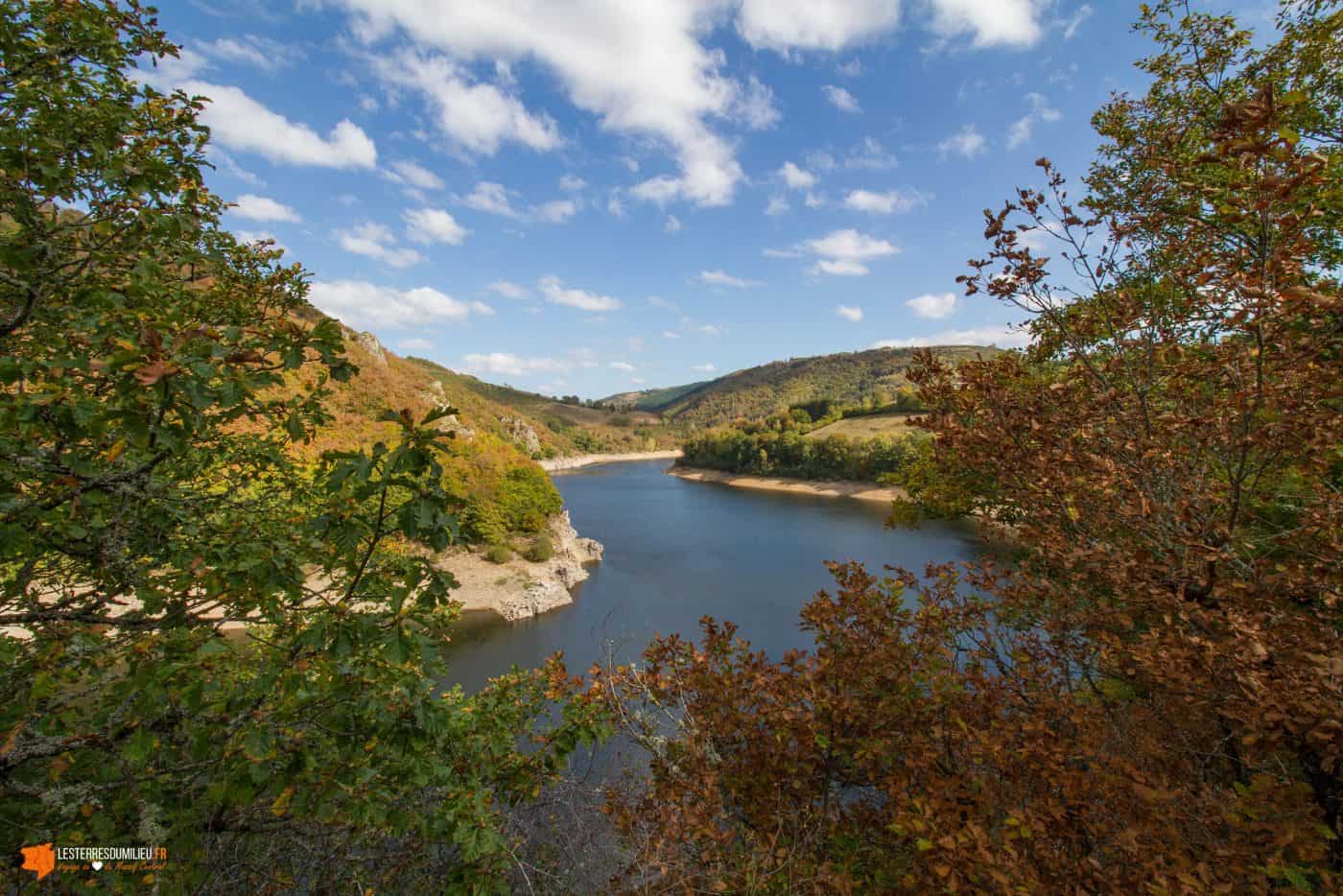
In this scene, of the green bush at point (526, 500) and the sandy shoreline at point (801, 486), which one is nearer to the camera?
the green bush at point (526, 500)

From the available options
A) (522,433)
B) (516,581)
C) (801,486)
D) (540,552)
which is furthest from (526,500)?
(522,433)

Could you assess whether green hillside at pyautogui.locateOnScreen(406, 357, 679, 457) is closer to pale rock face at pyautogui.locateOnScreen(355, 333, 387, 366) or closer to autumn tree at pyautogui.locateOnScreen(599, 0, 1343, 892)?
pale rock face at pyautogui.locateOnScreen(355, 333, 387, 366)

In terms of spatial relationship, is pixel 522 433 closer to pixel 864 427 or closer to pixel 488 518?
pixel 864 427

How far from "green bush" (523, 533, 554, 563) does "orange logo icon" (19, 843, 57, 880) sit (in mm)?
28269

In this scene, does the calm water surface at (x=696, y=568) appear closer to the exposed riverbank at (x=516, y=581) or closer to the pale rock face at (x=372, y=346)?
the exposed riverbank at (x=516, y=581)

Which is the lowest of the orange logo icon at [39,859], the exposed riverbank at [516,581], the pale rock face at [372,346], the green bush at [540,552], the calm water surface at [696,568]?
the calm water surface at [696,568]

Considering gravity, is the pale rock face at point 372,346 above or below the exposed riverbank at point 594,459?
above

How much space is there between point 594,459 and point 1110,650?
130086mm

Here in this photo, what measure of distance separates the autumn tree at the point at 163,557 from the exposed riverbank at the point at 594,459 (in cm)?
10057

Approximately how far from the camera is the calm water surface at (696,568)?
A: 21.0 meters

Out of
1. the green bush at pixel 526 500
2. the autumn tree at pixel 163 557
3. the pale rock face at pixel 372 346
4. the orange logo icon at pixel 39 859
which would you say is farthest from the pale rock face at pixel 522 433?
the orange logo icon at pixel 39 859

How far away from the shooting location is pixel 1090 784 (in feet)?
8.95

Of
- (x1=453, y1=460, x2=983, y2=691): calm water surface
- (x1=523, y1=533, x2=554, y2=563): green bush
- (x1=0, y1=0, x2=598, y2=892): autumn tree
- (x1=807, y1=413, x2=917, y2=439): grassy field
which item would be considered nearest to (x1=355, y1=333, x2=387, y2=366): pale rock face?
(x1=453, y1=460, x2=983, y2=691): calm water surface

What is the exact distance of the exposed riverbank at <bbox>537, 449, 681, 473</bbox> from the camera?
108750 millimetres
